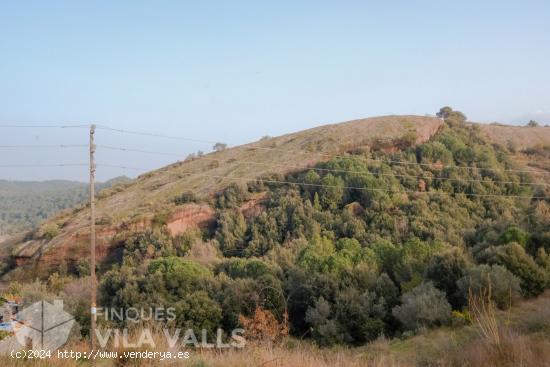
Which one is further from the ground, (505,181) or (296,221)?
(505,181)

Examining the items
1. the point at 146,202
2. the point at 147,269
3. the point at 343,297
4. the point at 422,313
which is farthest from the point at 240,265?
the point at 146,202

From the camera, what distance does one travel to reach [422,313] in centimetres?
1595

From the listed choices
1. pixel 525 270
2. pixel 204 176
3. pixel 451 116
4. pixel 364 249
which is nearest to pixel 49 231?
pixel 204 176

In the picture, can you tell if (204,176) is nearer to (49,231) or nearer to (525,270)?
(49,231)

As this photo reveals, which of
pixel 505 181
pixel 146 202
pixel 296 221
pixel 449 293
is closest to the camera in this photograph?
pixel 449 293

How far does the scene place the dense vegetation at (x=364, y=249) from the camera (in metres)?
17.8

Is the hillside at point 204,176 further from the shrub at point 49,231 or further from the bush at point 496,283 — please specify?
the bush at point 496,283

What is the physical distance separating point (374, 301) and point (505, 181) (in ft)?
68.7

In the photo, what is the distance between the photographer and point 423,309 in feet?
52.5

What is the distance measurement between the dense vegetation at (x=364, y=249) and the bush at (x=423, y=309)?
0.13 feet

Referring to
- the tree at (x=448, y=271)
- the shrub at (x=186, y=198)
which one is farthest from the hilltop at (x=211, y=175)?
the tree at (x=448, y=271)

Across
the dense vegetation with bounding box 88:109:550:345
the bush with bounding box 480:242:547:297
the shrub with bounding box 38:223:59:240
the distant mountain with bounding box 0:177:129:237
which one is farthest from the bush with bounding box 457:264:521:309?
the distant mountain with bounding box 0:177:129:237

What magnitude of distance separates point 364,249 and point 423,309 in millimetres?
8781

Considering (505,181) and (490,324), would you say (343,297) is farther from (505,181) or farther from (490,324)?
(505,181)
